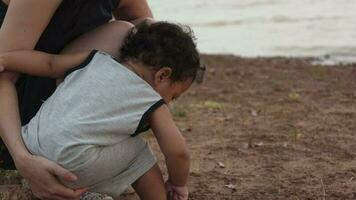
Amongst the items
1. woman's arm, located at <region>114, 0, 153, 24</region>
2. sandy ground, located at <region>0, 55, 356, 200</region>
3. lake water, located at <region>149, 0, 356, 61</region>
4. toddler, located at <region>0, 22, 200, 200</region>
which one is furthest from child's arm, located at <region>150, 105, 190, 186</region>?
lake water, located at <region>149, 0, 356, 61</region>

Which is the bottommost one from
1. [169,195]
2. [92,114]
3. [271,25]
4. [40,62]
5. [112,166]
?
[271,25]

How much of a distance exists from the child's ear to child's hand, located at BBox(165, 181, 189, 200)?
396mm

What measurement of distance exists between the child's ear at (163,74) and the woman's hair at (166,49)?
0.04 ft

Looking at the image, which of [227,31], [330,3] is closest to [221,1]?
[330,3]

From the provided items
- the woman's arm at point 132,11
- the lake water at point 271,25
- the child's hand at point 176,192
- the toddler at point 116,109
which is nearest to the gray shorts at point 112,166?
the toddler at point 116,109

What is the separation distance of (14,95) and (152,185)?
606 mm

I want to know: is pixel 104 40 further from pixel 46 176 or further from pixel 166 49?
pixel 46 176

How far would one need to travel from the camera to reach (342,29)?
580 inches

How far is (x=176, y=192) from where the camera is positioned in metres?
2.63

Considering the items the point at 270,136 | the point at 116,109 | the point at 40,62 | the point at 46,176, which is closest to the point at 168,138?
the point at 116,109

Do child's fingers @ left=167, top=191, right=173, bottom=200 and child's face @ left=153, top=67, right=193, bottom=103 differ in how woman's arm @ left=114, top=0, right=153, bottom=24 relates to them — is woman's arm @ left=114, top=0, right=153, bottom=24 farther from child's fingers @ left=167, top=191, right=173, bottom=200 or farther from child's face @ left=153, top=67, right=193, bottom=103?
child's fingers @ left=167, top=191, right=173, bottom=200

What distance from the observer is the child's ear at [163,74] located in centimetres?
251

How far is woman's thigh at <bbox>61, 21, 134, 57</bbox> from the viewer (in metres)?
2.69

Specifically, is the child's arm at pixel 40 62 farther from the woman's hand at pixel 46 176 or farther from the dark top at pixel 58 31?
the woman's hand at pixel 46 176
